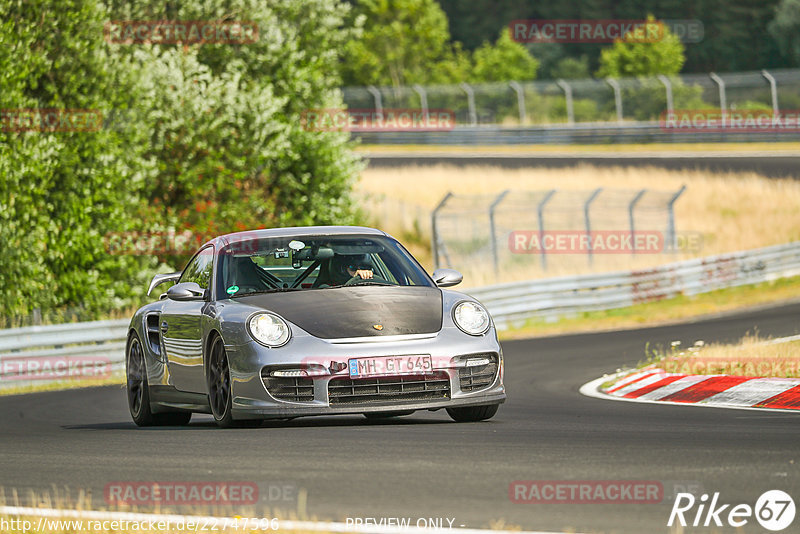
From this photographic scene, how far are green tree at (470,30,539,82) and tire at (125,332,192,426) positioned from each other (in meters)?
61.1

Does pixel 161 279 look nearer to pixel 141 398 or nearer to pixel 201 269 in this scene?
pixel 201 269

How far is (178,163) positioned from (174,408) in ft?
58.9

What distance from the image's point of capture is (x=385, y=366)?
8.90 meters

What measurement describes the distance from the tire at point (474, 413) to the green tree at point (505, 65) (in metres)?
62.4

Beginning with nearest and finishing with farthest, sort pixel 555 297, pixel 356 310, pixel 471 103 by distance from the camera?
pixel 356 310 < pixel 555 297 < pixel 471 103

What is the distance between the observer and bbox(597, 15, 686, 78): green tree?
226 feet

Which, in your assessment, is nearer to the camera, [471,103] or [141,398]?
[141,398]

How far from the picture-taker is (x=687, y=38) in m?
77.9

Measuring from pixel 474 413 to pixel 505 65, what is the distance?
6339cm

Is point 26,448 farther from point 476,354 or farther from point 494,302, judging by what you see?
point 494,302

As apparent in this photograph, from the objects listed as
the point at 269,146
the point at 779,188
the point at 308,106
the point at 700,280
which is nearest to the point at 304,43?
the point at 308,106

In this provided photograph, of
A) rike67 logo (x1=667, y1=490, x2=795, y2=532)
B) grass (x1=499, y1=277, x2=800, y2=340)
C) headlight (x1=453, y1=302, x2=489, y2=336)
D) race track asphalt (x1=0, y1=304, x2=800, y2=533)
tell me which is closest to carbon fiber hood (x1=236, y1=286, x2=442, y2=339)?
headlight (x1=453, y1=302, x2=489, y2=336)

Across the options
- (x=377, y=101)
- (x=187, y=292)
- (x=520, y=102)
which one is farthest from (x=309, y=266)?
(x=377, y=101)

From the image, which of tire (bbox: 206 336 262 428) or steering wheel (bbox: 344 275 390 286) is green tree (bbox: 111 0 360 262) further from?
tire (bbox: 206 336 262 428)
